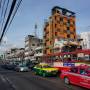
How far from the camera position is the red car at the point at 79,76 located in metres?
14.4

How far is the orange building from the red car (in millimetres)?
52524

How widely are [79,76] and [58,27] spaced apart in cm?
5764

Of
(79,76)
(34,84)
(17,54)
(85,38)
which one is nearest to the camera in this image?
(79,76)

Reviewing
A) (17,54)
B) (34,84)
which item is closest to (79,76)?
(34,84)

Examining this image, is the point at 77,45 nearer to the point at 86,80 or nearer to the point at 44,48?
the point at 44,48

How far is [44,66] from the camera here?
87.2 ft

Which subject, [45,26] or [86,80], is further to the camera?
[45,26]

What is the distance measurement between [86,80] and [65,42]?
164 ft

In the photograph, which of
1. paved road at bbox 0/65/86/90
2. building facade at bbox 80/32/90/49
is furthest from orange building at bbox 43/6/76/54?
paved road at bbox 0/65/86/90

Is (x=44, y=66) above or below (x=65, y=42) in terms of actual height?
below

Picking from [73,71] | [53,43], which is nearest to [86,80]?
[73,71]

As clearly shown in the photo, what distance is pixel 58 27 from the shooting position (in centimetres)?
7238

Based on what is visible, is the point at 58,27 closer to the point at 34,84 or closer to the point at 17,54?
the point at 34,84

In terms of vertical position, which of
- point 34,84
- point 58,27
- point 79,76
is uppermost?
point 58,27
